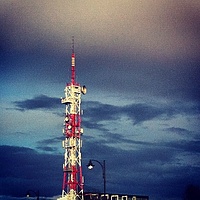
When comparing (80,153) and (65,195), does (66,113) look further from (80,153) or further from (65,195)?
(65,195)

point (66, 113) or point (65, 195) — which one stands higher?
point (66, 113)

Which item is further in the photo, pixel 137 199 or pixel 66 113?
pixel 137 199

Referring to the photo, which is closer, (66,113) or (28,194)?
(28,194)

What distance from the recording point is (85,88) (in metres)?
72.2

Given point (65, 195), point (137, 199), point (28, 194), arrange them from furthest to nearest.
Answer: point (137, 199) < point (65, 195) < point (28, 194)

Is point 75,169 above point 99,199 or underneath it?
above

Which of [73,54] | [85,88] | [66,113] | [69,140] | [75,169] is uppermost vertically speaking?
[73,54]

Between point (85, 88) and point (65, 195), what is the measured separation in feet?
63.6

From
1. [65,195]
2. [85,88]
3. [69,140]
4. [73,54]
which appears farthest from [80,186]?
[73,54]

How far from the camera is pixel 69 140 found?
230ft


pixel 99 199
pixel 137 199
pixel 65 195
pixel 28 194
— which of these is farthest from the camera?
pixel 137 199

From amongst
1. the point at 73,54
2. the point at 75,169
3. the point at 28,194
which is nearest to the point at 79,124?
the point at 75,169

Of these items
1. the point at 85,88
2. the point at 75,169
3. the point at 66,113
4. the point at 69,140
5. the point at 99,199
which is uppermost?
the point at 85,88

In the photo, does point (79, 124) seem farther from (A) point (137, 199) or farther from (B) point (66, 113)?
(A) point (137, 199)
